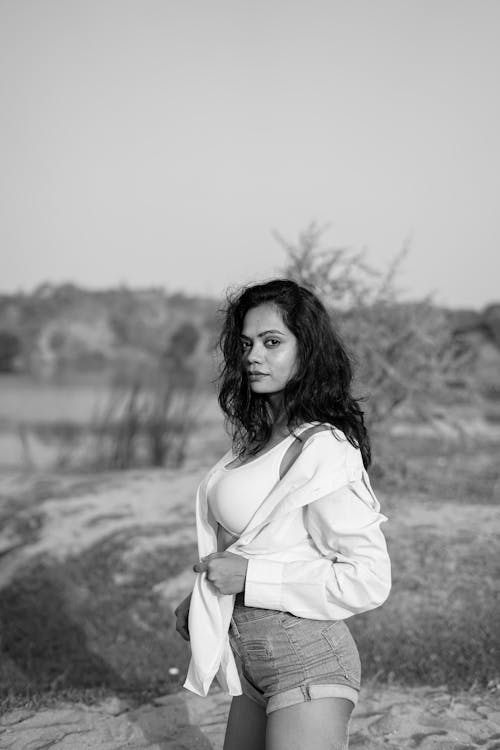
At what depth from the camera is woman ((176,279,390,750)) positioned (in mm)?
1855

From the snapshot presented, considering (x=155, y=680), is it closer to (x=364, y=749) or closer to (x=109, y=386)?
(x=364, y=749)

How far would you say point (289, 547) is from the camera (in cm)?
192

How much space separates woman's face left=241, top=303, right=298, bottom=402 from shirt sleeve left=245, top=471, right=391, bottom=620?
0.35 m

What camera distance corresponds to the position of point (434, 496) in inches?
266

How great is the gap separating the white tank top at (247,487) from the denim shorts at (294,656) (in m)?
0.20

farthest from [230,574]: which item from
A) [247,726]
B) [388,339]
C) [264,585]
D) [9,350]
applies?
[9,350]

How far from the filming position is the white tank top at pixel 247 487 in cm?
196

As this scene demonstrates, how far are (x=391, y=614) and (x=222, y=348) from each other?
2.76m

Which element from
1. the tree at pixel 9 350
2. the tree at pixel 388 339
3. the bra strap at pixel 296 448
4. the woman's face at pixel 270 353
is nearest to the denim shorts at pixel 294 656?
the bra strap at pixel 296 448

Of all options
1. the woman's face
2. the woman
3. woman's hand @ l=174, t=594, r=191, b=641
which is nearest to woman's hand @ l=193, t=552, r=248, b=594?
the woman

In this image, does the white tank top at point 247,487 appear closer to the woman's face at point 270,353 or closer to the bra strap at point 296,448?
the bra strap at point 296,448

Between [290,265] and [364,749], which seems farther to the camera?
[290,265]

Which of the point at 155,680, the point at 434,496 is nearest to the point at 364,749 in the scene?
the point at 155,680

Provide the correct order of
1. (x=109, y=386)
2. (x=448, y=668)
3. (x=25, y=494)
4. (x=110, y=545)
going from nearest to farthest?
(x=448, y=668) < (x=110, y=545) < (x=25, y=494) < (x=109, y=386)
